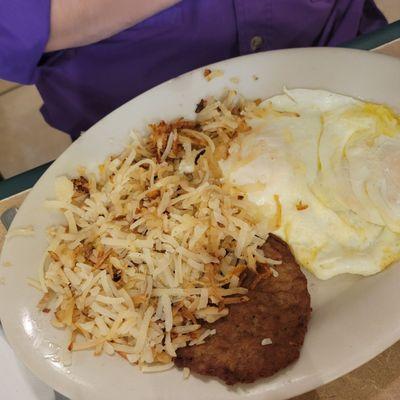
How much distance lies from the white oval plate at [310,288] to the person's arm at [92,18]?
0.22 m

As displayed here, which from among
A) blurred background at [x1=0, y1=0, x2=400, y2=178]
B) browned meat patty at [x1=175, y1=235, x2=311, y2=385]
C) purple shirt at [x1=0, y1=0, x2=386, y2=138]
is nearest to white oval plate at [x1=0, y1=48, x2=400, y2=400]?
browned meat patty at [x1=175, y1=235, x2=311, y2=385]

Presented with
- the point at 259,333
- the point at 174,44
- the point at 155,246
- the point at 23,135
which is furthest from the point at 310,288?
the point at 23,135

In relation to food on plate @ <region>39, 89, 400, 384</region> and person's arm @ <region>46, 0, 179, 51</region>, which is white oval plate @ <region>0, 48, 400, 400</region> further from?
person's arm @ <region>46, 0, 179, 51</region>

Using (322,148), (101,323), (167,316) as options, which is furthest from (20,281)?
(322,148)

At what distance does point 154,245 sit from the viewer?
4.51 feet

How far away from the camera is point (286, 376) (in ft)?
3.75

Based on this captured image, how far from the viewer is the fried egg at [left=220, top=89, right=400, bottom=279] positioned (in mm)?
1354

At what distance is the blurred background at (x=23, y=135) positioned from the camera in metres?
3.02

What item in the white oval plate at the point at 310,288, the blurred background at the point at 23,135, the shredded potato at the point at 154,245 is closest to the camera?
the white oval plate at the point at 310,288

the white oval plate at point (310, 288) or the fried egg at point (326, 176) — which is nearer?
the white oval plate at point (310, 288)

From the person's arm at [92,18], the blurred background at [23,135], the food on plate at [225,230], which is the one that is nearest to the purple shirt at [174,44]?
the person's arm at [92,18]

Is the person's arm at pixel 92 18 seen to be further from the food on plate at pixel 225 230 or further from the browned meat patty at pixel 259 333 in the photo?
the browned meat patty at pixel 259 333

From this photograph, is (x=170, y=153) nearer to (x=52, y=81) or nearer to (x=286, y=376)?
(x=52, y=81)

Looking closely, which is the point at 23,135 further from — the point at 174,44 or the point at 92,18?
the point at 92,18
